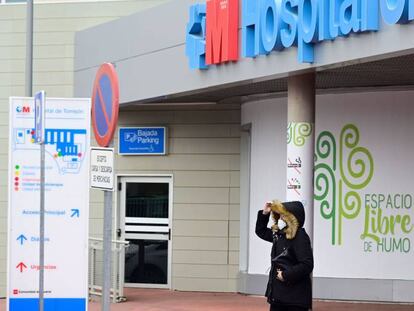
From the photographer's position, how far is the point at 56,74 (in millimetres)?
17234

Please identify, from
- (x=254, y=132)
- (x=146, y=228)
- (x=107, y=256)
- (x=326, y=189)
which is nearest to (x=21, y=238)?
(x=107, y=256)

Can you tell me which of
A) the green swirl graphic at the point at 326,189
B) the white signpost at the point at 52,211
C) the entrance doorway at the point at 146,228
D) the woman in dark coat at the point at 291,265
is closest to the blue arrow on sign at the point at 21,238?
the white signpost at the point at 52,211

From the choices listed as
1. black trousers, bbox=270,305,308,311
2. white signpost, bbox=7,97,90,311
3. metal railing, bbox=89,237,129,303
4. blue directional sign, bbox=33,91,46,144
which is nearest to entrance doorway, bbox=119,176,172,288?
metal railing, bbox=89,237,129,303

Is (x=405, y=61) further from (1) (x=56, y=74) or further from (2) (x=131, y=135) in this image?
(1) (x=56, y=74)

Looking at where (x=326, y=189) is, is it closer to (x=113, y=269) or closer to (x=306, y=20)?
(x=113, y=269)


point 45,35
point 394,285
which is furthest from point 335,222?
point 45,35

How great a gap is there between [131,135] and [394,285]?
17.8 feet

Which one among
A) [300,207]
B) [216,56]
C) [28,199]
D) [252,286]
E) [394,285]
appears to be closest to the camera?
[300,207]

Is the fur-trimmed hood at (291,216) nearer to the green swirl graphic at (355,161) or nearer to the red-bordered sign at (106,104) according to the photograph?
the red-bordered sign at (106,104)

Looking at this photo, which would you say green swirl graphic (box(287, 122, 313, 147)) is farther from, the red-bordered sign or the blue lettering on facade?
the red-bordered sign

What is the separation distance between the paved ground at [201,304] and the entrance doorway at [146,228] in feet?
1.60

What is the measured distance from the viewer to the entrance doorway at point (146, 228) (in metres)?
16.7

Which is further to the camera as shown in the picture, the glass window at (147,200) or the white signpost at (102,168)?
the glass window at (147,200)

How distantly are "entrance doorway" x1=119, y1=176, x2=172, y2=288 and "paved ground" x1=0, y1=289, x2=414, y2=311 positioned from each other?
489 mm
